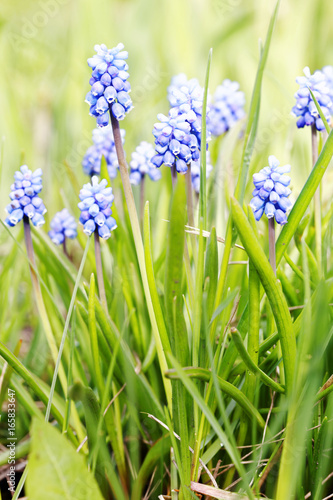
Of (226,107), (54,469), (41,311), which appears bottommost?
(54,469)

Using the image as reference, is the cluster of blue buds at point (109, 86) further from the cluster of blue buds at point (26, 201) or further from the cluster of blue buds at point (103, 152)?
the cluster of blue buds at point (103, 152)

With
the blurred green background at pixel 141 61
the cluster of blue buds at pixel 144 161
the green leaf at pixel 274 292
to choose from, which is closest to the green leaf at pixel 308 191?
the green leaf at pixel 274 292

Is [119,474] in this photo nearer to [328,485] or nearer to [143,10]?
[328,485]

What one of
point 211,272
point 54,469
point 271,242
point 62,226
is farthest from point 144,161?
point 54,469

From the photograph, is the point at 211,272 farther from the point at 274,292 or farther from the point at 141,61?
the point at 141,61

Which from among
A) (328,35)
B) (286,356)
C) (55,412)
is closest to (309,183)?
(286,356)

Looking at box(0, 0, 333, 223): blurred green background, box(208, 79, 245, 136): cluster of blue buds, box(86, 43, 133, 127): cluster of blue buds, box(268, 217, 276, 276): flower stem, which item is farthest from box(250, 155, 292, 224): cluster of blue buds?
box(0, 0, 333, 223): blurred green background
